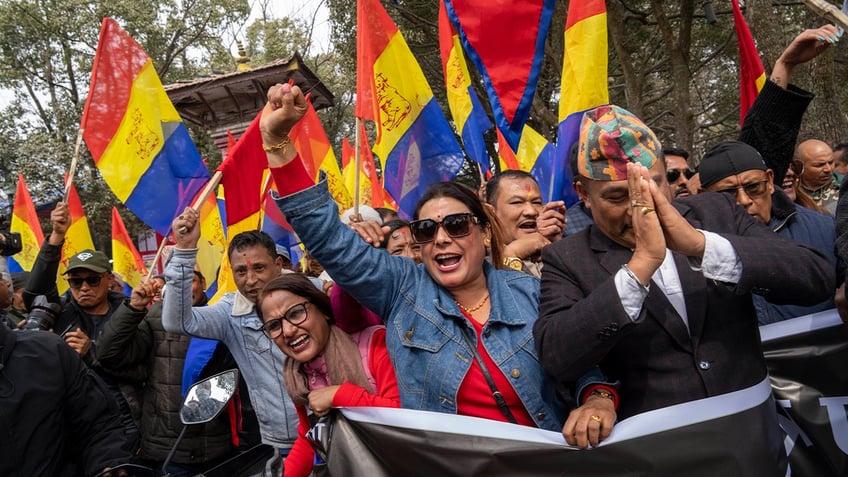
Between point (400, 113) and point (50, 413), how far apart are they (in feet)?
9.70

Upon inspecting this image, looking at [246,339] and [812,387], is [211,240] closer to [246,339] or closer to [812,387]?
[246,339]

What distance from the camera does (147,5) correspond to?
20625mm

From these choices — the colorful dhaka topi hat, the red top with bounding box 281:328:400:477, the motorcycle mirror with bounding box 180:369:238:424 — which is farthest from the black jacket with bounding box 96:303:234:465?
the colorful dhaka topi hat

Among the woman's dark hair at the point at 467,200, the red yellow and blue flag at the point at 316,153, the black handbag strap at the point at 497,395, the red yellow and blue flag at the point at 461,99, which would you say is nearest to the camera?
the black handbag strap at the point at 497,395

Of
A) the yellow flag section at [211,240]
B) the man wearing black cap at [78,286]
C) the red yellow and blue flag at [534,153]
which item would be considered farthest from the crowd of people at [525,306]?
the yellow flag section at [211,240]

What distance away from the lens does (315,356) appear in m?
2.32

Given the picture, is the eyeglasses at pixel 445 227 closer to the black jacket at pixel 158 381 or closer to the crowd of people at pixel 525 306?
the crowd of people at pixel 525 306

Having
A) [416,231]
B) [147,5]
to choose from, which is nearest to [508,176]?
[416,231]

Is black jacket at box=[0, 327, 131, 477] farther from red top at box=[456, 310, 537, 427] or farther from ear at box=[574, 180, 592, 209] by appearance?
ear at box=[574, 180, 592, 209]

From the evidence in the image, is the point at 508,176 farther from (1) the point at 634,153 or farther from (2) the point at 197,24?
(2) the point at 197,24

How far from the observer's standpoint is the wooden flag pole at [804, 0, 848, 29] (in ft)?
7.01

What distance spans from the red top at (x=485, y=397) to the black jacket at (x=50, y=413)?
1.43 meters

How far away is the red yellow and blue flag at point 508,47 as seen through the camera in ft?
13.0

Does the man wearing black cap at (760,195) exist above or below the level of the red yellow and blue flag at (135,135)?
below
